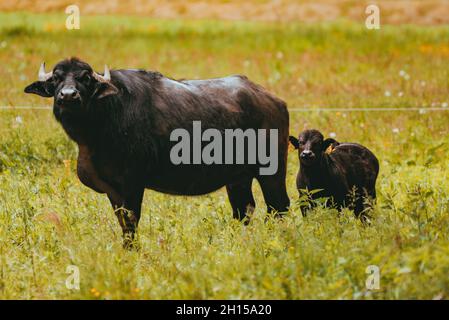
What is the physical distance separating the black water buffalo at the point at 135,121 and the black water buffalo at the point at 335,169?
0.49 metres

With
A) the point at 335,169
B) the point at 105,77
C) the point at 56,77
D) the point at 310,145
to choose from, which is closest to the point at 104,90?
the point at 105,77

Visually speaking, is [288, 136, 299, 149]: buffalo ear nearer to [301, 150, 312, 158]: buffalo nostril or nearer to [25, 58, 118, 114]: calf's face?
[301, 150, 312, 158]: buffalo nostril

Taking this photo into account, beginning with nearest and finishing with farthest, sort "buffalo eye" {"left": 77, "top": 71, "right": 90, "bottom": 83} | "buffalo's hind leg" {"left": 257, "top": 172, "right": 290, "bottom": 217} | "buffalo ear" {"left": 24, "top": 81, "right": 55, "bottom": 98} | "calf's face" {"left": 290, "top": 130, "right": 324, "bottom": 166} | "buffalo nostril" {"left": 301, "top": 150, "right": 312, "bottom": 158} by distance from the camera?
"buffalo eye" {"left": 77, "top": 71, "right": 90, "bottom": 83}
"buffalo ear" {"left": 24, "top": 81, "right": 55, "bottom": 98}
"buffalo nostril" {"left": 301, "top": 150, "right": 312, "bottom": 158}
"calf's face" {"left": 290, "top": 130, "right": 324, "bottom": 166}
"buffalo's hind leg" {"left": 257, "top": 172, "right": 290, "bottom": 217}

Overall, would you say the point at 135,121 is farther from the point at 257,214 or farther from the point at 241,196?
the point at 257,214

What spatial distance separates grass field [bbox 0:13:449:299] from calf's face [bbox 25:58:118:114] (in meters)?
0.93

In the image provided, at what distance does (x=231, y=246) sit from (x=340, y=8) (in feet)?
73.4

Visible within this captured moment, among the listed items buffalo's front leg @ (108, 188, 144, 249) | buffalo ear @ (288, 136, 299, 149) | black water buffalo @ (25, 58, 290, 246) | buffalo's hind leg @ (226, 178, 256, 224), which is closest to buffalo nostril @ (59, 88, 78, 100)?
black water buffalo @ (25, 58, 290, 246)

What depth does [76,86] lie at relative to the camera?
25.7 ft

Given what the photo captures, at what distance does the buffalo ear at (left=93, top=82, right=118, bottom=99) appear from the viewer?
7945mm

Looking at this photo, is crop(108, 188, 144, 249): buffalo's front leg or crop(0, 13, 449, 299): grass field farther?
crop(108, 188, 144, 249): buffalo's front leg

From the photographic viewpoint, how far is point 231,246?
7656mm
